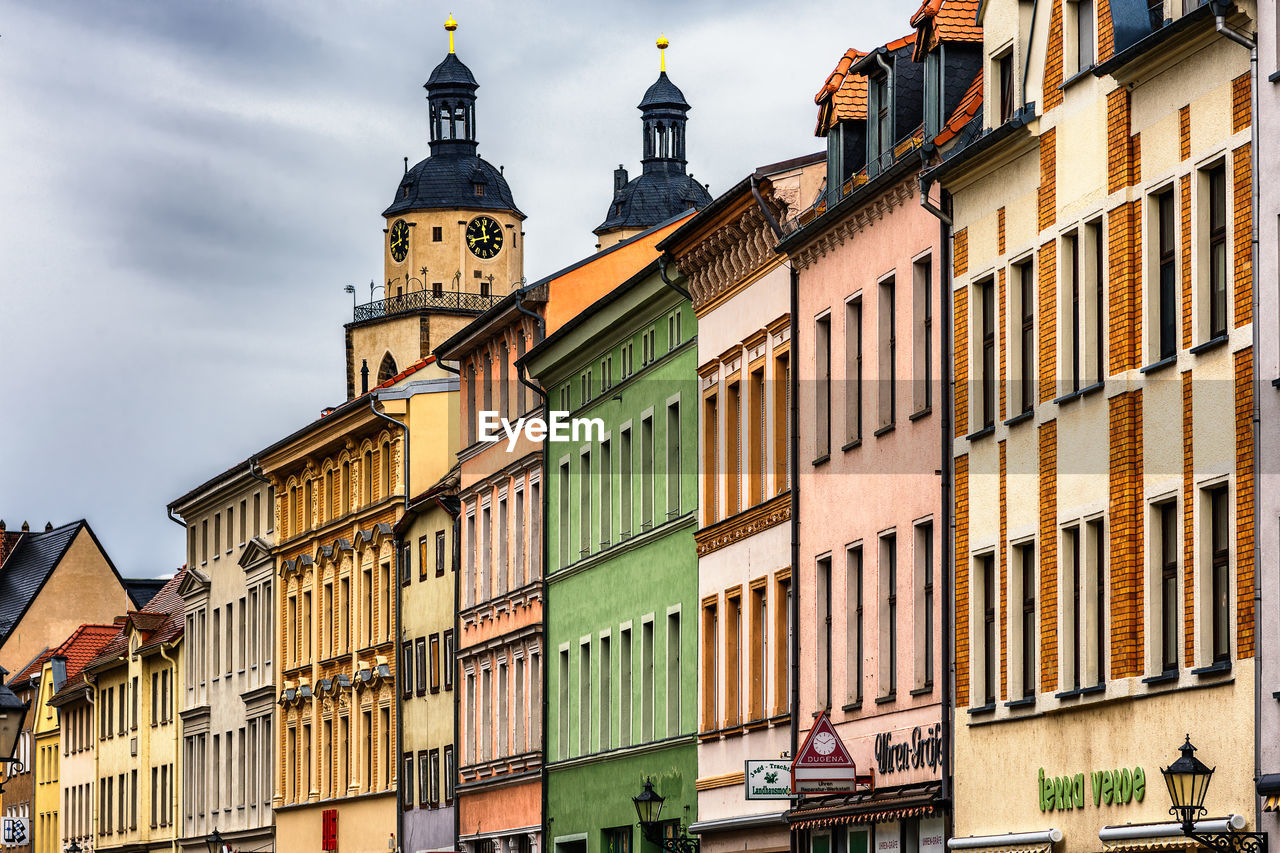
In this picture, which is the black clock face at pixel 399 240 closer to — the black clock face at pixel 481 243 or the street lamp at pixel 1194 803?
the black clock face at pixel 481 243

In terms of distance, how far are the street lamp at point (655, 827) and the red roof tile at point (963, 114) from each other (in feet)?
40.9

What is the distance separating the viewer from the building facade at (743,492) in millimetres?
38625

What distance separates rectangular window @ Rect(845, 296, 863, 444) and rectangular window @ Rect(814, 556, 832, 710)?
6.41 feet

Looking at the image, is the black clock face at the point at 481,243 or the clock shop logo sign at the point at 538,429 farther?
the black clock face at the point at 481,243

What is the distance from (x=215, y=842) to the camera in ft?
261

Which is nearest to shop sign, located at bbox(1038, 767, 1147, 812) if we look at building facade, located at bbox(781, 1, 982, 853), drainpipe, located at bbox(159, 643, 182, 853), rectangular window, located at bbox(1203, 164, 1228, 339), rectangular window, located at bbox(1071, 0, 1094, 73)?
building facade, located at bbox(781, 1, 982, 853)

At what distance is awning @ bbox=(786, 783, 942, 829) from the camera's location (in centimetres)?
3212

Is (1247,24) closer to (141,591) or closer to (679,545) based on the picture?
(679,545)

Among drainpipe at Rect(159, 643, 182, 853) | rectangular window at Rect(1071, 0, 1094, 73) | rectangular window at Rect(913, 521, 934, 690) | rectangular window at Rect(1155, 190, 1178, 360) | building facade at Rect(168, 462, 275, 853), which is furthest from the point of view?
drainpipe at Rect(159, 643, 182, 853)

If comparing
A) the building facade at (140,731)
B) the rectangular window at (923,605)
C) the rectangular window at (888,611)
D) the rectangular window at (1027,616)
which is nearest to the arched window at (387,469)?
the building facade at (140,731)

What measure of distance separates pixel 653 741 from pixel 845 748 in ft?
38.1

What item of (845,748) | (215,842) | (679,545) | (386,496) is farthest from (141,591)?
(845,748)

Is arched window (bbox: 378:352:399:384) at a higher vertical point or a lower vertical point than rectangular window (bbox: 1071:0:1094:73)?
higher

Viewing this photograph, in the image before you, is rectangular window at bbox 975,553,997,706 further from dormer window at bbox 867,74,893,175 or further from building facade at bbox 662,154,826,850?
building facade at bbox 662,154,826,850
